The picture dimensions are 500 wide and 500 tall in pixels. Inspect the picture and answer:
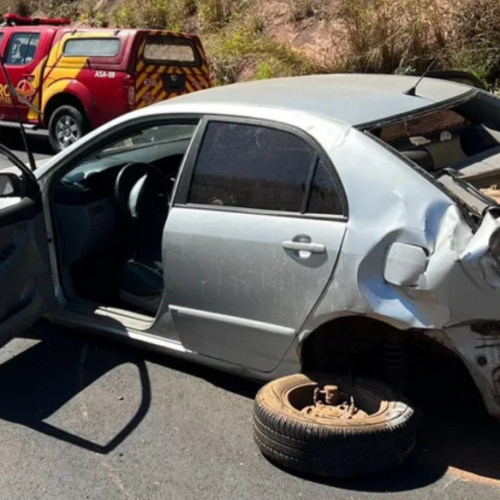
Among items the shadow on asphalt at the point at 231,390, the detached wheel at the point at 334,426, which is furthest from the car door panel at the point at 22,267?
the detached wheel at the point at 334,426

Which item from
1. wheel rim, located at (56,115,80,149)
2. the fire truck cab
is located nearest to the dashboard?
the fire truck cab

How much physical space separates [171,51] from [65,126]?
1.94m

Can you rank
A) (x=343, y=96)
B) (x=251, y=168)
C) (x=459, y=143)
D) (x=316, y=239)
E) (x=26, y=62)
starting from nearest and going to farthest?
(x=316, y=239) → (x=251, y=168) → (x=343, y=96) → (x=459, y=143) → (x=26, y=62)

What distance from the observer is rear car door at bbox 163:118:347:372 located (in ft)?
10.7

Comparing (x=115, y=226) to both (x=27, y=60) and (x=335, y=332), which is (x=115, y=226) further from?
(x=27, y=60)

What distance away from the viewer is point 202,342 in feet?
12.2

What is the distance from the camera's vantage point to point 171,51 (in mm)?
11422

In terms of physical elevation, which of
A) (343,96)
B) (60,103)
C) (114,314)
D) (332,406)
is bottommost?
(60,103)

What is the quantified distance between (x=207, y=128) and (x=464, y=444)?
1876 millimetres

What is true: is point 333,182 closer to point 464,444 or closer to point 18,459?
point 464,444

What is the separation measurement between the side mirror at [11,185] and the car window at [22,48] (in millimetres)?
8348

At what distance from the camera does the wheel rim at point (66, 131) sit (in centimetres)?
1116

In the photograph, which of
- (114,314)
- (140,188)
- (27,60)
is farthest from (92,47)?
(114,314)

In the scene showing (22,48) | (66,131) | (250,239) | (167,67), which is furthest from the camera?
(22,48)
